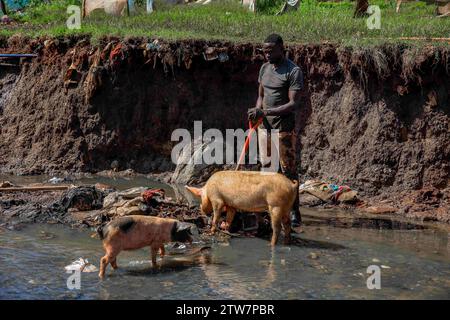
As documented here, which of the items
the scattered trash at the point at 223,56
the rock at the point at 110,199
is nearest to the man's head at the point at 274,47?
the rock at the point at 110,199

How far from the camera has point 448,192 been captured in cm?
1258

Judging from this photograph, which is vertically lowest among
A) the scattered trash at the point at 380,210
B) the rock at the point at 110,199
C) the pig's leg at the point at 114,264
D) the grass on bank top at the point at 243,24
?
the pig's leg at the point at 114,264

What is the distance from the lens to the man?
1045 centimetres

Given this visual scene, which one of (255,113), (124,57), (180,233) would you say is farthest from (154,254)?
(124,57)

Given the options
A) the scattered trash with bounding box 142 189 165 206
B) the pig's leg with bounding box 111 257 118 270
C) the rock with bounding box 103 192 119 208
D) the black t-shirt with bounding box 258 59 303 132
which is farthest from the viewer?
the rock with bounding box 103 192 119 208

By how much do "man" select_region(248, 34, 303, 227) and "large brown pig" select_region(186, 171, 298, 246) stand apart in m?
0.81

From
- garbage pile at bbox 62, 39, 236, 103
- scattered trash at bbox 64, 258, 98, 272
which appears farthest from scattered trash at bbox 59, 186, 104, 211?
garbage pile at bbox 62, 39, 236, 103

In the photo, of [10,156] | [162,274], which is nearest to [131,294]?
[162,274]

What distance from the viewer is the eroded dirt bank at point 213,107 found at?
42.8 ft

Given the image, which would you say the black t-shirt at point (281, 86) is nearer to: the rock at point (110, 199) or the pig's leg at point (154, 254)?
the rock at point (110, 199)

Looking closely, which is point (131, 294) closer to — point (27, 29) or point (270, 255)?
point (270, 255)

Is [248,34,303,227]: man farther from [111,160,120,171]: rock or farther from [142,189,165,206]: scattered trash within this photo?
[111,160,120,171]: rock

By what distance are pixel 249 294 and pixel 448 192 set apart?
226 inches

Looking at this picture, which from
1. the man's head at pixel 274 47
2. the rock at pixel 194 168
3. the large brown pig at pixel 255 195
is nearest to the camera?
the large brown pig at pixel 255 195
